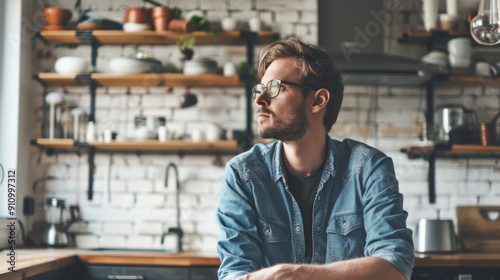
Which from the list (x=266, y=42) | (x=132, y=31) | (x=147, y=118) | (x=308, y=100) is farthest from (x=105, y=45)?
(x=308, y=100)

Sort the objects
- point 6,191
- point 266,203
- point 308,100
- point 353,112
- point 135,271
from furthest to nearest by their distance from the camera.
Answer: point 353,112
point 6,191
point 135,271
point 308,100
point 266,203

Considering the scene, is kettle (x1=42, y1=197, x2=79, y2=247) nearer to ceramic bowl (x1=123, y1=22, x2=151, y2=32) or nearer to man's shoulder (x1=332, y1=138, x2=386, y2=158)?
ceramic bowl (x1=123, y1=22, x2=151, y2=32)

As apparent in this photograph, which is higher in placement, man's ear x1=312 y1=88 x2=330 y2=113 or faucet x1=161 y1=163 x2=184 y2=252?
man's ear x1=312 y1=88 x2=330 y2=113

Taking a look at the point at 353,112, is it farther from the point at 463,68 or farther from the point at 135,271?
the point at 135,271

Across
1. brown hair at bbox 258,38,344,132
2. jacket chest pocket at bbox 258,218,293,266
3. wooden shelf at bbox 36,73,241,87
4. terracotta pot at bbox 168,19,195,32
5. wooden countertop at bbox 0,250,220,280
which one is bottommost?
wooden countertop at bbox 0,250,220,280

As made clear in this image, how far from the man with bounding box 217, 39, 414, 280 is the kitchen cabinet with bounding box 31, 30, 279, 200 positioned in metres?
1.51

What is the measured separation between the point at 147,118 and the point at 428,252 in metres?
1.95

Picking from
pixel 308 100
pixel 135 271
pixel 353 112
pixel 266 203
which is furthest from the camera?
pixel 353 112

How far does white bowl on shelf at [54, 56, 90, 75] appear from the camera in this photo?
10.9 ft

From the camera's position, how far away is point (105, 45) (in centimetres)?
355

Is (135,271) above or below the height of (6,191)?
below

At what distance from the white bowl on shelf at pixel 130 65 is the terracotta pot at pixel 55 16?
477 millimetres

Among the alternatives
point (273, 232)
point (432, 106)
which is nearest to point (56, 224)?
point (273, 232)

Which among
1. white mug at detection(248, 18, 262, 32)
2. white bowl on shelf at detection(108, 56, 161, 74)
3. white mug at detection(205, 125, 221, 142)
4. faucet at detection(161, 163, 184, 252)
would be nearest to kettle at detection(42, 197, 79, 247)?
Answer: faucet at detection(161, 163, 184, 252)
